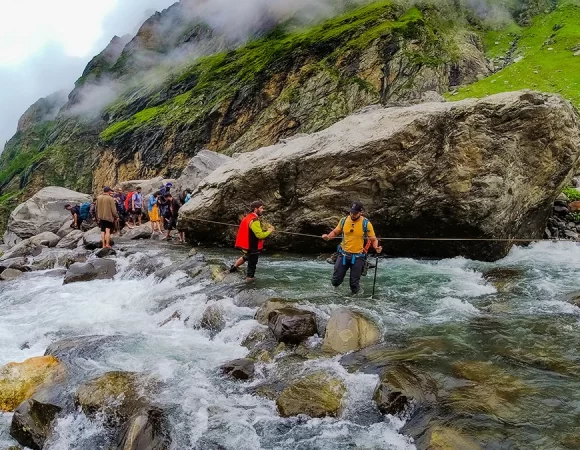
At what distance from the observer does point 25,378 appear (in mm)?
9703

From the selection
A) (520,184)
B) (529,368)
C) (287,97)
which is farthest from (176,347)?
(287,97)

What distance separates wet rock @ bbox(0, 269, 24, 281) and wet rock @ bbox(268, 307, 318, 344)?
1584cm

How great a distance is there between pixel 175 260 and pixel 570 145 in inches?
686

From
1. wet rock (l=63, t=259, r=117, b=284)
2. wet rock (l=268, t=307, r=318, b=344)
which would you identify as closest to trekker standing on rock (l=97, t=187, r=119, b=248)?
wet rock (l=63, t=259, r=117, b=284)

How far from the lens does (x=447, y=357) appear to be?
9.98m

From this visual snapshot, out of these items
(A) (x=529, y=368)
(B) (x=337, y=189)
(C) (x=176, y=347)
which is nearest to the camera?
(A) (x=529, y=368)

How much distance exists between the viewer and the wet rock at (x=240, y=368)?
31.8ft

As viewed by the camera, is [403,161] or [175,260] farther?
[175,260]

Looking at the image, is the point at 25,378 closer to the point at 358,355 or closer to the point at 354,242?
the point at 358,355

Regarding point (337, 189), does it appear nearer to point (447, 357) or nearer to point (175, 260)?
point (175, 260)

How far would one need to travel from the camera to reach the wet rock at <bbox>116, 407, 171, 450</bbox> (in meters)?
7.35

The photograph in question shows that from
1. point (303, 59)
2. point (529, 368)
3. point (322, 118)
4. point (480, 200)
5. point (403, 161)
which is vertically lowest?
point (529, 368)

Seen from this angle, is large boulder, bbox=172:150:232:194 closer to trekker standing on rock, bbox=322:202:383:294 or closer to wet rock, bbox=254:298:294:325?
trekker standing on rock, bbox=322:202:383:294

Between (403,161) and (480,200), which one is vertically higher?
(403,161)
